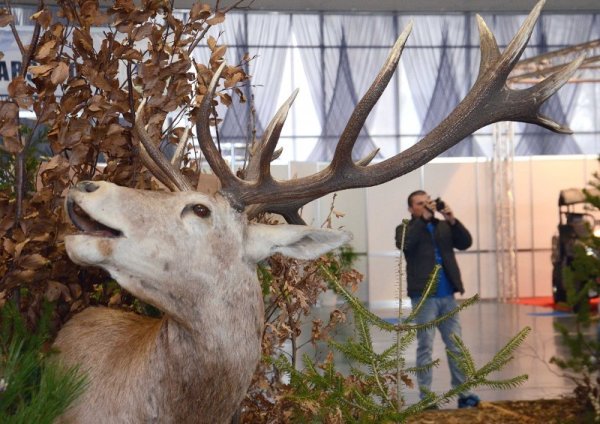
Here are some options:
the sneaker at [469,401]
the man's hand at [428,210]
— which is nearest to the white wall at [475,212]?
the man's hand at [428,210]

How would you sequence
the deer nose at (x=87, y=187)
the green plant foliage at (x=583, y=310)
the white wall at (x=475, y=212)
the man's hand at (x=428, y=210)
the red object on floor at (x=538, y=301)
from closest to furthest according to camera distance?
1. the deer nose at (x=87, y=187)
2. the green plant foliage at (x=583, y=310)
3. the man's hand at (x=428, y=210)
4. the red object on floor at (x=538, y=301)
5. the white wall at (x=475, y=212)

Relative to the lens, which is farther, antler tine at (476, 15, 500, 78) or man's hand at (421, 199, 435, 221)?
man's hand at (421, 199, 435, 221)

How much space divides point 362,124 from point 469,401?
4.44m

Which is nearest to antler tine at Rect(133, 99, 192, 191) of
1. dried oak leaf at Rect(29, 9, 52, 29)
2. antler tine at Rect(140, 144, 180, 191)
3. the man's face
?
antler tine at Rect(140, 144, 180, 191)

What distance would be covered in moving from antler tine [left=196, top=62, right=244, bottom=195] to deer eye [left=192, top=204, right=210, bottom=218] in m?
0.19

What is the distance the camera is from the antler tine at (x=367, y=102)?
8.16 ft

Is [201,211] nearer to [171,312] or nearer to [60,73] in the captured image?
[171,312]

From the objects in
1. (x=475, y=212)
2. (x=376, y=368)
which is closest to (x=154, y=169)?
(x=376, y=368)

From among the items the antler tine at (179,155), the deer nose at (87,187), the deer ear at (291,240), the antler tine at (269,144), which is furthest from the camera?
the antler tine at (179,155)

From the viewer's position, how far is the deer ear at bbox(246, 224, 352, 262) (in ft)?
8.09

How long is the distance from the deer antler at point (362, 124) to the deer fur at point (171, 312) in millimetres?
232

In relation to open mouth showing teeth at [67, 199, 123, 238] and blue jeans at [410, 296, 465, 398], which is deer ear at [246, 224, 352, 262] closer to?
open mouth showing teeth at [67, 199, 123, 238]

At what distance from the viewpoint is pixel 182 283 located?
229 cm

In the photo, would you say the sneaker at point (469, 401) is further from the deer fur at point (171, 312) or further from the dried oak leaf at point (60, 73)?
the dried oak leaf at point (60, 73)
